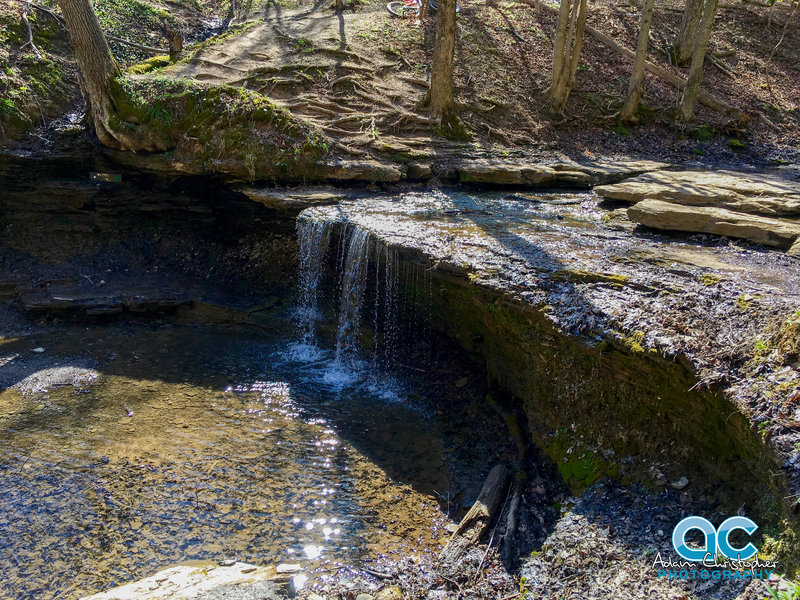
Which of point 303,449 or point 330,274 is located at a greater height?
point 330,274

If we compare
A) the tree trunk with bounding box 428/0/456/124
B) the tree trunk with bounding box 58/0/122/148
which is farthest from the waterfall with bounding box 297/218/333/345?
the tree trunk with bounding box 428/0/456/124

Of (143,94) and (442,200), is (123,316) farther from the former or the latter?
(442,200)

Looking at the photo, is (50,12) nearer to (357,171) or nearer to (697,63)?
(357,171)

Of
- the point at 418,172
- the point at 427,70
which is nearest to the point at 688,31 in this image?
the point at 427,70

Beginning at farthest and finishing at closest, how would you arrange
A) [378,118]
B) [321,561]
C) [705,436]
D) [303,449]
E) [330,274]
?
[378,118] < [330,274] < [303,449] < [321,561] < [705,436]

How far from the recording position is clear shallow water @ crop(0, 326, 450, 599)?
4.62 m

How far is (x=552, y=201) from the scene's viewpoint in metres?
9.43

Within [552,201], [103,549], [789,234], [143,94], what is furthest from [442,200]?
[103,549]

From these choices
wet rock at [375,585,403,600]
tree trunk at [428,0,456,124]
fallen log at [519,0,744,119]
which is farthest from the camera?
fallen log at [519,0,744,119]

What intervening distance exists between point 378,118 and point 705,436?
9.49m

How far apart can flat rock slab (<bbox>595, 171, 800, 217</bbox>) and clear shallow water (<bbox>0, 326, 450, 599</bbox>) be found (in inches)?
187

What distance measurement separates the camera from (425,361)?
7.74 meters

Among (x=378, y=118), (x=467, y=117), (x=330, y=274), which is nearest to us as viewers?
(x=330, y=274)

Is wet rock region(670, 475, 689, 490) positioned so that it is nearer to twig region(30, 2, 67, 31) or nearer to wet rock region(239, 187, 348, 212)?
wet rock region(239, 187, 348, 212)
